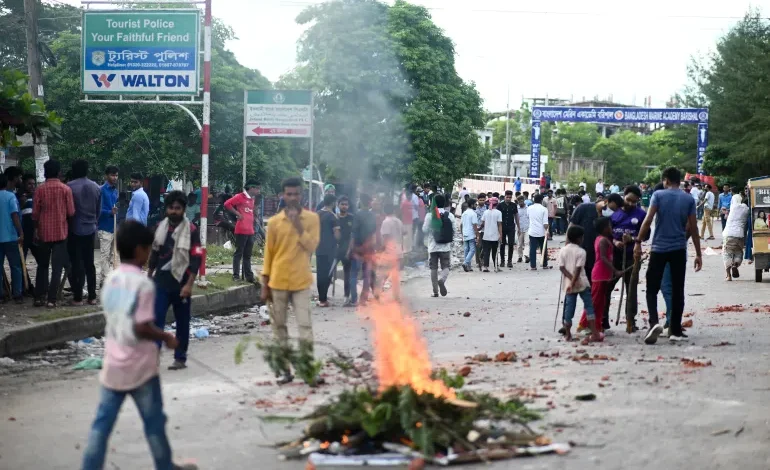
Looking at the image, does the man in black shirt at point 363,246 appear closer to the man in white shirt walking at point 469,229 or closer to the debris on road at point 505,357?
the debris on road at point 505,357

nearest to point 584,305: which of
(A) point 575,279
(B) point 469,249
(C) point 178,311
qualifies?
(A) point 575,279

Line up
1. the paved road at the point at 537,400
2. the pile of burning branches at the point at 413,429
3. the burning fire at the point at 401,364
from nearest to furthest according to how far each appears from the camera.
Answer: the pile of burning branches at the point at 413,429 → the paved road at the point at 537,400 → the burning fire at the point at 401,364

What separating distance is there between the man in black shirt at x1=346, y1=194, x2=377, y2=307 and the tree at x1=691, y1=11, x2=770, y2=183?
1395 inches

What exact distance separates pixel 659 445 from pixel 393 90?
1150 cm

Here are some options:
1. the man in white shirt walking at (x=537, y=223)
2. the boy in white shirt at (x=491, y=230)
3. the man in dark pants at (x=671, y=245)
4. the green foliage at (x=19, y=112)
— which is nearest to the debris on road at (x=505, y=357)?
the man in dark pants at (x=671, y=245)

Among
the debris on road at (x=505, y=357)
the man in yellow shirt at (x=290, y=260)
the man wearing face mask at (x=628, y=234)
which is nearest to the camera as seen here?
the man in yellow shirt at (x=290, y=260)

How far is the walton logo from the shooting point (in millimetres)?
18031

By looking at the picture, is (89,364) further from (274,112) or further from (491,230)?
(491,230)

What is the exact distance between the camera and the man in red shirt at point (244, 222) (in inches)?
675

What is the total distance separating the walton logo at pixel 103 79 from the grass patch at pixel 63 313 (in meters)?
5.89

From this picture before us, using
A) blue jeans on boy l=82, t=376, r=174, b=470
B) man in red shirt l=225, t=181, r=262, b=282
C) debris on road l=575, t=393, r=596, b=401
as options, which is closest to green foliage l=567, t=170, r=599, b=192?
man in red shirt l=225, t=181, r=262, b=282

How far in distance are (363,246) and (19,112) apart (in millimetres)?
6211

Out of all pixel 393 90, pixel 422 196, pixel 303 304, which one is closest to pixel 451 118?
pixel 422 196

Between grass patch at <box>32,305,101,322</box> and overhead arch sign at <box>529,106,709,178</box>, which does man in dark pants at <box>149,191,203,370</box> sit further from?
overhead arch sign at <box>529,106,709,178</box>
